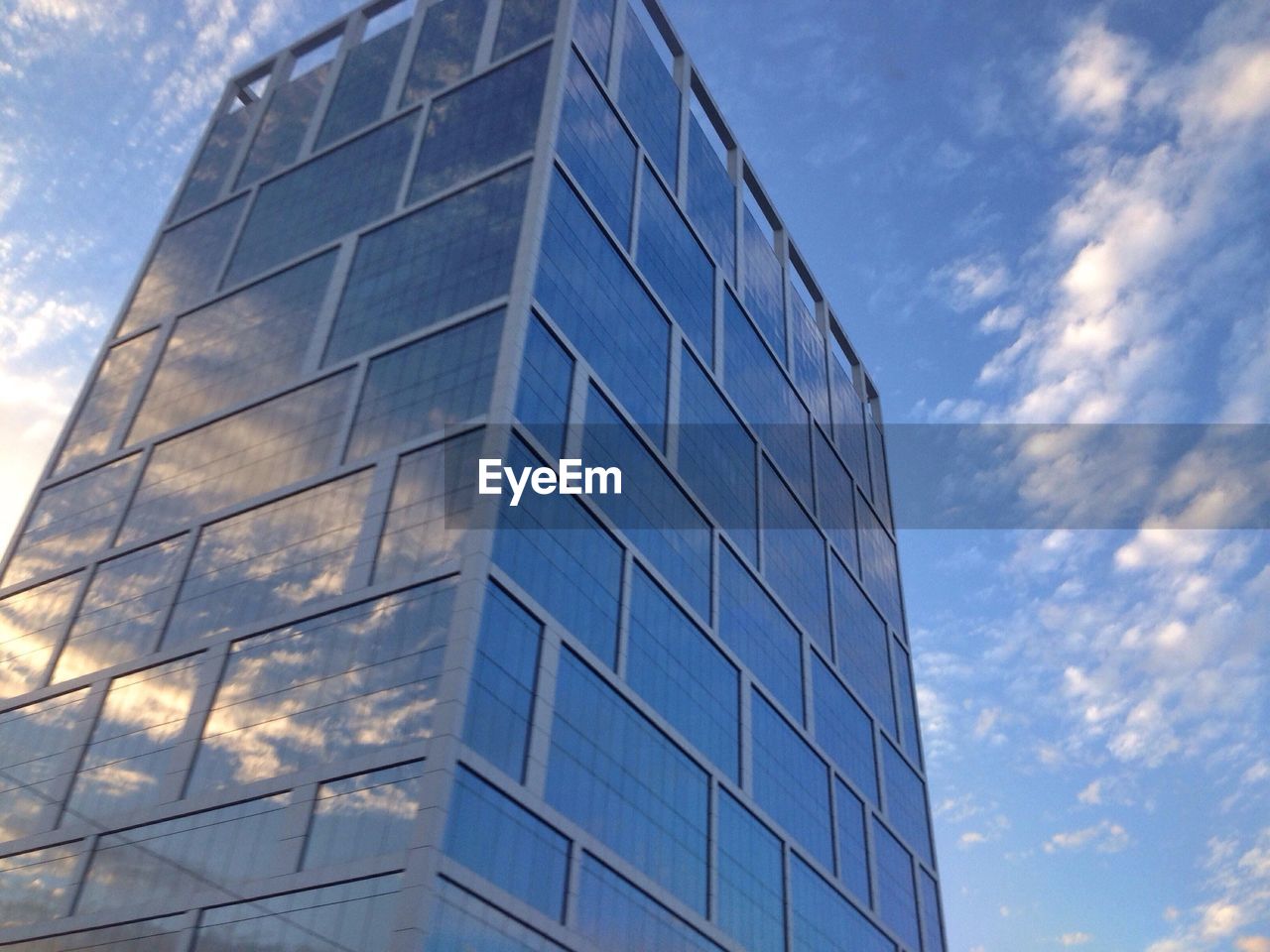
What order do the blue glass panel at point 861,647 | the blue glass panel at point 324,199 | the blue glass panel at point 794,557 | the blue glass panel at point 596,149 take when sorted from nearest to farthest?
the blue glass panel at point 596,149 < the blue glass panel at point 324,199 < the blue glass panel at point 794,557 < the blue glass panel at point 861,647

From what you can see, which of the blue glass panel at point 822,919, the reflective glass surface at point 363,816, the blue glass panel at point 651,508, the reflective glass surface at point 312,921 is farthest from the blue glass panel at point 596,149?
the reflective glass surface at point 312,921

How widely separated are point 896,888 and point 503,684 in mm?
55946

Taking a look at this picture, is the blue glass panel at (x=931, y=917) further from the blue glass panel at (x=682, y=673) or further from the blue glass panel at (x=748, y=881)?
the blue glass panel at (x=682, y=673)

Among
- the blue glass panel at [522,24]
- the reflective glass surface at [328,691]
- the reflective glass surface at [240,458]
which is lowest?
the reflective glass surface at [328,691]

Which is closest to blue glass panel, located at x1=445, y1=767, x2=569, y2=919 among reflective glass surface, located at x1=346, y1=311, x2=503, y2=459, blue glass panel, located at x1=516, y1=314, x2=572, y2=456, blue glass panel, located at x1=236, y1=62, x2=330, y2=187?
blue glass panel, located at x1=516, y1=314, x2=572, y2=456

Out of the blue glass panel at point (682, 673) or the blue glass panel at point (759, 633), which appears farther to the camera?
the blue glass panel at point (759, 633)

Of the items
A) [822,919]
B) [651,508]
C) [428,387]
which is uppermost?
[428,387]

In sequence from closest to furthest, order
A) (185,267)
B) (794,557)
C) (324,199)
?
(324,199), (185,267), (794,557)

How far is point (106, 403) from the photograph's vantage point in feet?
286

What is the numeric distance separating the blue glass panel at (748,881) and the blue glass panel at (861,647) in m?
27.5

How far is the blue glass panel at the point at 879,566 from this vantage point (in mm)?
118044

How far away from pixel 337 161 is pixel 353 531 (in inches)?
1630

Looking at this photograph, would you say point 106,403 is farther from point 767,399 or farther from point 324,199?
point 767,399

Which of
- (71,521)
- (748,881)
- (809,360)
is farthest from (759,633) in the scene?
(71,521)
